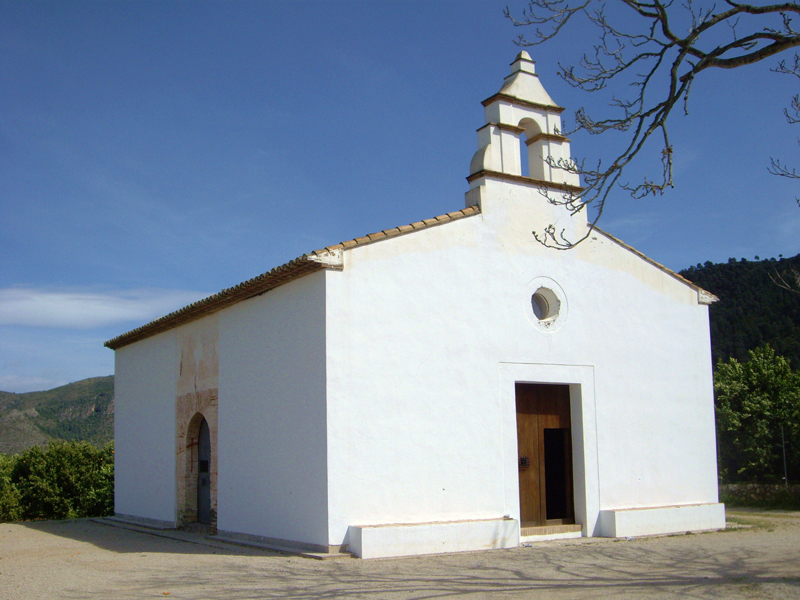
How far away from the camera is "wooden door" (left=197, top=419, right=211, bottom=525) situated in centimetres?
1352

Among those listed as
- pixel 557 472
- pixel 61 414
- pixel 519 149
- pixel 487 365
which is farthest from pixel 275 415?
pixel 61 414

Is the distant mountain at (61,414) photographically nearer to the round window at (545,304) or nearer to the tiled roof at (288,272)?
the tiled roof at (288,272)

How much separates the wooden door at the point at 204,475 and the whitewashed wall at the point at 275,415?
1378 mm

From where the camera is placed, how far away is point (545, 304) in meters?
12.1

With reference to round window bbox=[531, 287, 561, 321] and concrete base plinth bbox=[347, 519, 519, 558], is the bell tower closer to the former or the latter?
round window bbox=[531, 287, 561, 321]

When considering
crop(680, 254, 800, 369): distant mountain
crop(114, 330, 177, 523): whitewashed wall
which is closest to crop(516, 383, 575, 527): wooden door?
crop(114, 330, 177, 523): whitewashed wall

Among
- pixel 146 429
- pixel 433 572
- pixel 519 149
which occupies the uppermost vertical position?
pixel 519 149

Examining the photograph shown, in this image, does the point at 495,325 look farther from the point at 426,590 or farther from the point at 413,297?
the point at 426,590

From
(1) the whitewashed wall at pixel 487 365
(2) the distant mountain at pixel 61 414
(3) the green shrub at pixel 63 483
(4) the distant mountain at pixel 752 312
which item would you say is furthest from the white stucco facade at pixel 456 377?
(2) the distant mountain at pixel 61 414

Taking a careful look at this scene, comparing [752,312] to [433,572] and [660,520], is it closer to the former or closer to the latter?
[660,520]

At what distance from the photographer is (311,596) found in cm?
700

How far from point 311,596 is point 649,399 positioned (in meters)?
7.69

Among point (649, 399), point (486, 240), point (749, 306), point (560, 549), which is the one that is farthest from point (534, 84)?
point (749, 306)

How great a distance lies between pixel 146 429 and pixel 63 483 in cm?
595
